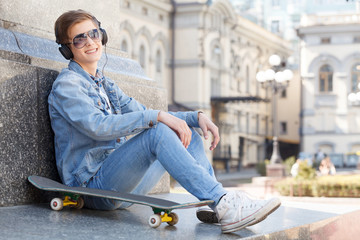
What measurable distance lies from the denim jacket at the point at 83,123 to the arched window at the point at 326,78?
37.0 metres

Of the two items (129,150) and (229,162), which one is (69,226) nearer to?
(129,150)

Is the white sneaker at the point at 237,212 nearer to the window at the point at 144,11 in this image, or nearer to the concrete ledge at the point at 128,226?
the concrete ledge at the point at 128,226

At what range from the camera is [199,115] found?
3289 mm

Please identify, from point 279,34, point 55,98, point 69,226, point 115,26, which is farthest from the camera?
point 279,34

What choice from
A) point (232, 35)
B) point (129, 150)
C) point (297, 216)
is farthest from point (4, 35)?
point (232, 35)

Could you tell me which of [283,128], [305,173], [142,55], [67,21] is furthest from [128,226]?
[283,128]

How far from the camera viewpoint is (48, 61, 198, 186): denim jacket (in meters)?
2.89

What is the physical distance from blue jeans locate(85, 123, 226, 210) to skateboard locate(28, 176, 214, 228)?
79mm

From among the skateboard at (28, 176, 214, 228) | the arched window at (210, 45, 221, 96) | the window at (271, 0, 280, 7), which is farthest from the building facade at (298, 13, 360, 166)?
the skateboard at (28, 176, 214, 228)

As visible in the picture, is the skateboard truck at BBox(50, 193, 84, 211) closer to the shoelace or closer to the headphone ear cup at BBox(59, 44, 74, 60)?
Answer: the headphone ear cup at BBox(59, 44, 74, 60)

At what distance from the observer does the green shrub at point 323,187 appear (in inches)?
514

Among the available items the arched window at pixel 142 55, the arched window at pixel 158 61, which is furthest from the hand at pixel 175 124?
the arched window at pixel 158 61

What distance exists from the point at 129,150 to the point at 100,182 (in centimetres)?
27

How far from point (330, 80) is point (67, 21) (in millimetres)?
37231
